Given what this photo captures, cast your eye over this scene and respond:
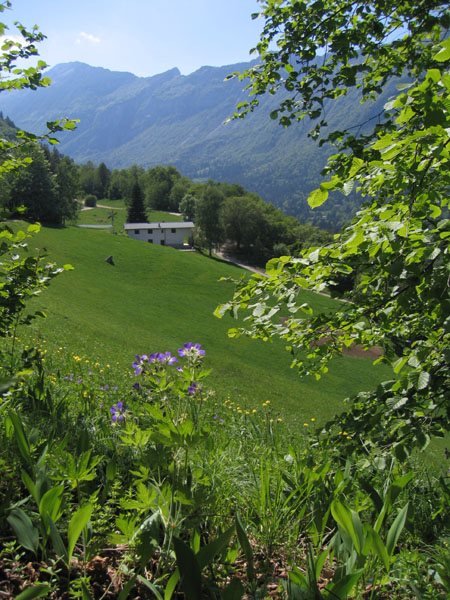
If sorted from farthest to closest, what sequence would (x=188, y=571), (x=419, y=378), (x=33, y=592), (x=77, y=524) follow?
(x=419, y=378)
(x=77, y=524)
(x=188, y=571)
(x=33, y=592)

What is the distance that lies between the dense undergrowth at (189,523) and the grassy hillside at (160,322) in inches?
388

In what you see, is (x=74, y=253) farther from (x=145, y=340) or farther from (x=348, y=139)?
(x=348, y=139)

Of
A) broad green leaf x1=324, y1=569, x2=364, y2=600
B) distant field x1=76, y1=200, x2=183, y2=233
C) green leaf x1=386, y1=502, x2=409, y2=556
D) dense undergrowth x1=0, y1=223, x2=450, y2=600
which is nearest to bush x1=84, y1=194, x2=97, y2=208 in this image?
distant field x1=76, y1=200, x2=183, y2=233

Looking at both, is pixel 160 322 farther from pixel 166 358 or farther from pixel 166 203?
pixel 166 203

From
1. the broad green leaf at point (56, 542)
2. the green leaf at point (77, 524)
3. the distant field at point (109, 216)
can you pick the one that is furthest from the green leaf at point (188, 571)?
the distant field at point (109, 216)

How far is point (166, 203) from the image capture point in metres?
138

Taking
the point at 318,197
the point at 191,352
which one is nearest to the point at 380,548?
the point at 191,352

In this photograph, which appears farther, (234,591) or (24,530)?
Answer: (24,530)

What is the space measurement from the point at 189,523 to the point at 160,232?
88.8 metres

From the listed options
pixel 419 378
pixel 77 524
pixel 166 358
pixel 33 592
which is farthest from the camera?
pixel 166 358

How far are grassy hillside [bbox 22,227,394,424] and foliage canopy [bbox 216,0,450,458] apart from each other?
9655 mm

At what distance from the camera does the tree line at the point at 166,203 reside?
186 ft

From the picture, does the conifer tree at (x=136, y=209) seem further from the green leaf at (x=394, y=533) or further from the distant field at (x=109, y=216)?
the green leaf at (x=394, y=533)

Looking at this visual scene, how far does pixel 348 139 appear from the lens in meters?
3.87
